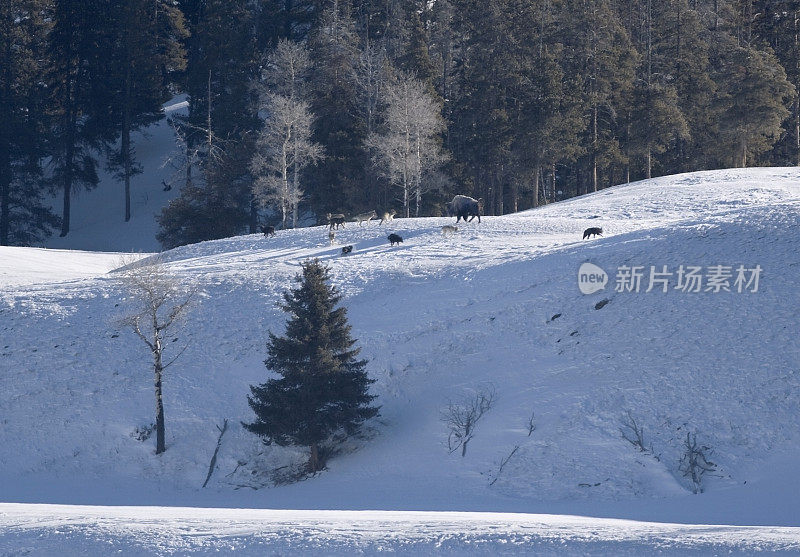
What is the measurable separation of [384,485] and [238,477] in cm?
513

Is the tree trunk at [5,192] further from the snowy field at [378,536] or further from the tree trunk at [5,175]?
the snowy field at [378,536]

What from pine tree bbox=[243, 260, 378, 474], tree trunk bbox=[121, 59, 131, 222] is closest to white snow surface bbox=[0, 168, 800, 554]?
pine tree bbox=[243, 260, 378, 474]

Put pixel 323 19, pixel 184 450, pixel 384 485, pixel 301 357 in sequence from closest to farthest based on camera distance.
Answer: pixel 384 485
pixel 301 357
pixel 184 450
pixel 323 19

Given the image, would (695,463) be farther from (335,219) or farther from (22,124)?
(22,124)

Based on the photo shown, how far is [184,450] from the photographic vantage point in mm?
28688

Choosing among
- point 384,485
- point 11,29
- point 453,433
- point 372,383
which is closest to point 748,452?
point 453,433

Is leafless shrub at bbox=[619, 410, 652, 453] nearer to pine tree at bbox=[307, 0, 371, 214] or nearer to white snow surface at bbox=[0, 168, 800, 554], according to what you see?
white snow surface at bbox=[0, 168, 800, 554]

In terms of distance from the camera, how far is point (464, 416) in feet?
88.1

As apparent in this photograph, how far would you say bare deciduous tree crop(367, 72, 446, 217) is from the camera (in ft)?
191

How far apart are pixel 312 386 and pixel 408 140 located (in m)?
34.7

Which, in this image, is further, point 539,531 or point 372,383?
point 372,383

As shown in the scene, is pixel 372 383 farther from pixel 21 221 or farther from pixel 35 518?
pixel 21 221

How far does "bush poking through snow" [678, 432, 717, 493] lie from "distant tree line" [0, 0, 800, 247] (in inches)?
1458

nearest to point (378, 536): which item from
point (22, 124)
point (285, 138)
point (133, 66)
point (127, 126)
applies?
point (285, 138)
